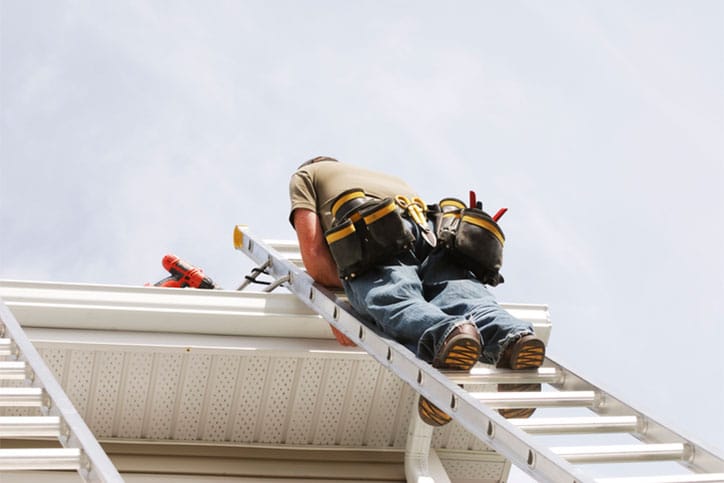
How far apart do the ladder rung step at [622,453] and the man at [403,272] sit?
22.7 inches

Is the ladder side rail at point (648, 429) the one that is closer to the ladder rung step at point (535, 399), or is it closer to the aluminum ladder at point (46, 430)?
the ladder rung step at point (535, 399)

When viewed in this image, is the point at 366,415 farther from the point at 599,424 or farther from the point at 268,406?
the point at 599,424

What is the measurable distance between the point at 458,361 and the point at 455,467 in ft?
6.07

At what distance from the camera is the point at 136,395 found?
196 inches

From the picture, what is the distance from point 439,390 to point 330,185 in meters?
1.82

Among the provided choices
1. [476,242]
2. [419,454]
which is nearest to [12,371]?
[476,242]

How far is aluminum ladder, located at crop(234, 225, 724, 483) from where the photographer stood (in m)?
3.09

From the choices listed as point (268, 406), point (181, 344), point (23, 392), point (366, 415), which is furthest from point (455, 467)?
point (23, 392)

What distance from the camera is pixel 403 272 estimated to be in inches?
177

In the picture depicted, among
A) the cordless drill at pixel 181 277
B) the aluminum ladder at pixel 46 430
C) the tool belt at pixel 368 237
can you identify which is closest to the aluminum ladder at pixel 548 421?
the tool belt at pixel 368 237

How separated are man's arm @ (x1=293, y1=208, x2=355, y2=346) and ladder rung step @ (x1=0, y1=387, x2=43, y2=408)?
1.93 m

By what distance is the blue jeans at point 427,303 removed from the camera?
3.99 m

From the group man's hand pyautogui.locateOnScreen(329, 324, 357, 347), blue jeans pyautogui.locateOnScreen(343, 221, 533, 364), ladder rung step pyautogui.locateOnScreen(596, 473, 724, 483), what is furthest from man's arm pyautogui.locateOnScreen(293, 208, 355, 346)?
ladder rung step pyautogui.locateOnScreen(596, 473, 724, 483)

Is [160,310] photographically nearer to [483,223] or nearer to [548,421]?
[483,223]
